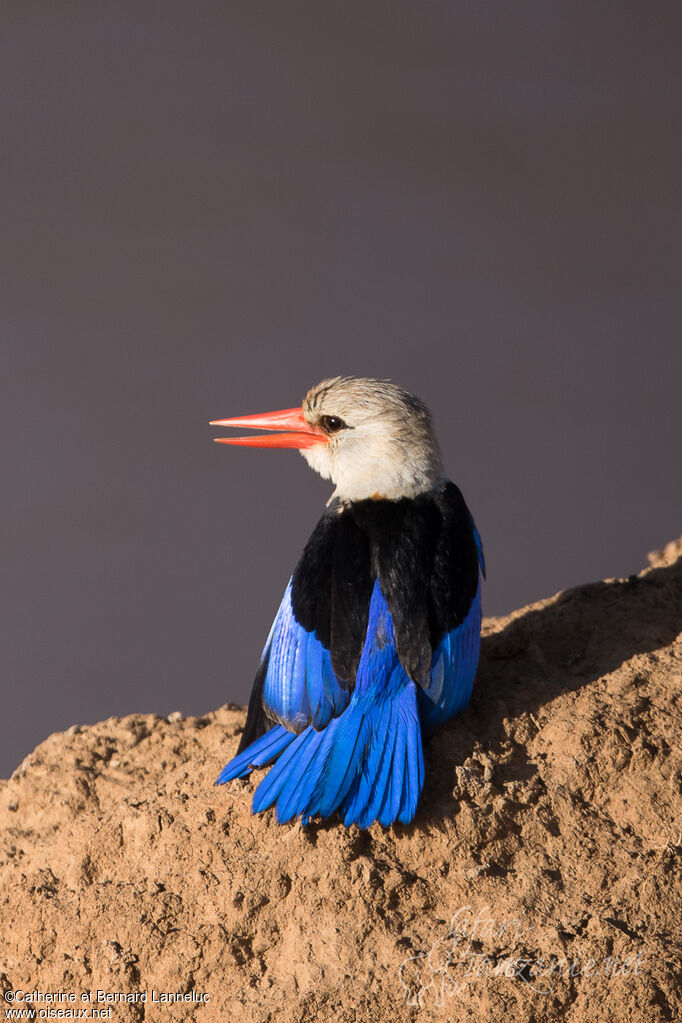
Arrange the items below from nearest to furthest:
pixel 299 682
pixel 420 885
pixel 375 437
A: pixel 420 885 < pixel 299 682 < pixel 375 437

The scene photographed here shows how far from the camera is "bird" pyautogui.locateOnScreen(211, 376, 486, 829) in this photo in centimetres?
248

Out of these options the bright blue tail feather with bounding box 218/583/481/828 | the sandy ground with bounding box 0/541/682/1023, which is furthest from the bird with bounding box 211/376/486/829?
the sandy ground with bounding box 0/541/682/1023

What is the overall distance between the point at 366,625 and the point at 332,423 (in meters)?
0.62

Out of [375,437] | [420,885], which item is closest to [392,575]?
[375,437]

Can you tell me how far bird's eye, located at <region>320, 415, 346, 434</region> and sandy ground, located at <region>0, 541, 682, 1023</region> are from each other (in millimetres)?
890

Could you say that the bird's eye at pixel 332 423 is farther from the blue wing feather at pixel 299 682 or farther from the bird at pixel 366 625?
the blue wing feather at pixel 299 682

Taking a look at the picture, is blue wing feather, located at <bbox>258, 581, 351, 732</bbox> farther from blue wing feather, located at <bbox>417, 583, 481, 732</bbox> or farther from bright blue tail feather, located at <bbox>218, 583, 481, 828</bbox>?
blue wing feather, located at <bbox>417, 583, 481, 732</bbox>

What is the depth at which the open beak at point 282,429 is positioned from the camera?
9.59 ft

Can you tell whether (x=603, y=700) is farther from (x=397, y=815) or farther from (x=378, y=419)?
(x=378, y=419)

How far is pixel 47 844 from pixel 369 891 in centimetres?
102

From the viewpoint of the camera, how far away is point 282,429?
117 inches

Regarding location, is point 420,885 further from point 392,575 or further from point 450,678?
point 392,575

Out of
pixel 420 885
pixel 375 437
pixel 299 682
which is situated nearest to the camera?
pixel 420 885

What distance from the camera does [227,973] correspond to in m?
2.34
